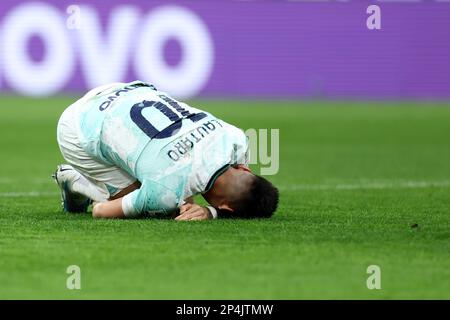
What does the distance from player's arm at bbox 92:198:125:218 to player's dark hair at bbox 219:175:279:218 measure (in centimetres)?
69

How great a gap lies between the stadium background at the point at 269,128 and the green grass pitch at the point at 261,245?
16 mm

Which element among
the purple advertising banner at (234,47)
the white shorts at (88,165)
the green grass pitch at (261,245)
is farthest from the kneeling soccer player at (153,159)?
the purple advertising banner at (234,47)

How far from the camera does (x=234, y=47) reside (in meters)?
21.3

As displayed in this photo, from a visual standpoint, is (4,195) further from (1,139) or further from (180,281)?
(1,139)

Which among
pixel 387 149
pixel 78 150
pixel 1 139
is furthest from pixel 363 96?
pixel 78 150

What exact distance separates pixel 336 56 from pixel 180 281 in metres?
17.0

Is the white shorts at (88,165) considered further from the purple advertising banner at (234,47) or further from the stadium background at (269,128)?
the purple advertising banner at (234,47)

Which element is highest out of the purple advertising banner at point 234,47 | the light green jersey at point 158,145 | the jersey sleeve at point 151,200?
the light green jersey at point 158,145

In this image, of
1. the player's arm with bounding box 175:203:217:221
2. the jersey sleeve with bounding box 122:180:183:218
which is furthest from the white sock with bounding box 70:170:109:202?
the player's arm with bounding box 175:203:217:221

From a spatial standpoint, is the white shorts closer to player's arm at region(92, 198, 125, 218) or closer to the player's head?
player's arm at region(92, 198, 125, 218)

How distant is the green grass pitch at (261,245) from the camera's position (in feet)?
16.4

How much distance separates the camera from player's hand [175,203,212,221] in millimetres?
6875

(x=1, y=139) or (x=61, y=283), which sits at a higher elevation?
(x=61, y=283)

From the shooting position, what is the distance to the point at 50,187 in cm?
981
